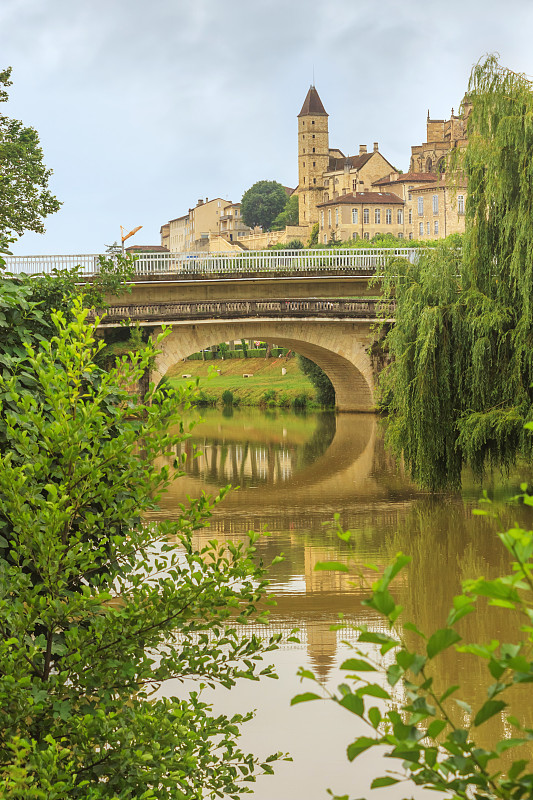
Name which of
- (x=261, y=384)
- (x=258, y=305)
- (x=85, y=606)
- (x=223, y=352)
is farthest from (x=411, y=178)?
(x=85, y=606)

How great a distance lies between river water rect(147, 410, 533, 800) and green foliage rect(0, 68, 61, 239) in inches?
346

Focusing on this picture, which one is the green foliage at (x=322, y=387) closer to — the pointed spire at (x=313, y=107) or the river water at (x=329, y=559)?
the river water at (x=329, y=559)

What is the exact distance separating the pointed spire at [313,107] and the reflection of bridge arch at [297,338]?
2858 inches

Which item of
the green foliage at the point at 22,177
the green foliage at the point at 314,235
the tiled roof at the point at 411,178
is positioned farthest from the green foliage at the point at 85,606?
the green foliage at the point at 314,235

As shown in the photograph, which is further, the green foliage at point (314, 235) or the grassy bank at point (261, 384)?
the green foliage at point (314, 235)

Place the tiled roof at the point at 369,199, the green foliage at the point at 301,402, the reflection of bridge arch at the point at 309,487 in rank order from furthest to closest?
the tiled roof at the point at 369,199, the green foliage at the point at 301,402, the reflection of bridge arch at the point at 309,487

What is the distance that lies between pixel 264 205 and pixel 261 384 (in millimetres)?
77962

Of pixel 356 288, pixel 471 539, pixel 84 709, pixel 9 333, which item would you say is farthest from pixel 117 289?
pixel 356 288

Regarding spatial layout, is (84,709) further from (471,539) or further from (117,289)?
(471,539)

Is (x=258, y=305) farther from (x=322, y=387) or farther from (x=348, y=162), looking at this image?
(x=348, y=162)

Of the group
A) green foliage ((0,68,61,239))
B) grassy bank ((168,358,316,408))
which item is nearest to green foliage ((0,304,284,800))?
green foliage ((0,68,61,239))

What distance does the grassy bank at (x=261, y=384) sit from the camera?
5022 cm

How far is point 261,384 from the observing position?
2148 inches

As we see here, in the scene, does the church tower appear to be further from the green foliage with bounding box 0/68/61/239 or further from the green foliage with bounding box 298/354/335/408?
the green foliage with bounding box 0/68/61/239
